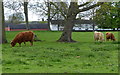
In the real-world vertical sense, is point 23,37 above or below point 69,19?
below

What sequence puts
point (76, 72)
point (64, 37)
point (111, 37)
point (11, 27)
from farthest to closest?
point (11, 27), point (111, 37), point (64, 37), point (76, 72)

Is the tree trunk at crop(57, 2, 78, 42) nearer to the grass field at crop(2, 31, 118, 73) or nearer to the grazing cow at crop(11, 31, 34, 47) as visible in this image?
the grazing cow at crop(11, 31, 34, 47)

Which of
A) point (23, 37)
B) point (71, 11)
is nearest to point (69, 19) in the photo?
point (71, 11)

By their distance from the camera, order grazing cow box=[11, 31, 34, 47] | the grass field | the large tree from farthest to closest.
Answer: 1. the large tree
2. grazing cow box=[11, 31, 34, 47]
3. the grass field

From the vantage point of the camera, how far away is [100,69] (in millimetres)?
7422

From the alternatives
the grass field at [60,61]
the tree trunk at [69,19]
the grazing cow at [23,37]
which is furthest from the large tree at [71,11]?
the grass field at [60,61]

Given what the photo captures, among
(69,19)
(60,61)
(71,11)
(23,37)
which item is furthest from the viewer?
(69,19)

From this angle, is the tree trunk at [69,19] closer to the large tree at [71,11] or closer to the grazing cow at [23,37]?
the large tree at [71,11]

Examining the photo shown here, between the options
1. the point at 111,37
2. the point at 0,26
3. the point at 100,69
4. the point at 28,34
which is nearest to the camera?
the point at 100,69

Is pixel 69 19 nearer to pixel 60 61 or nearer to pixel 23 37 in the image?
pixel 23 37

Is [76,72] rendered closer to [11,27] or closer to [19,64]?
[19,64]

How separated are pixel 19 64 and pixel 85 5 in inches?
603

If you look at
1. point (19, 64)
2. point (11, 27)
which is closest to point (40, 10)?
point (19, 64)

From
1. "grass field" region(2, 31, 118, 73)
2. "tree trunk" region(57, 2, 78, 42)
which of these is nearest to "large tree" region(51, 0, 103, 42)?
"tree trunk" region(57, 2, 78, 42)
